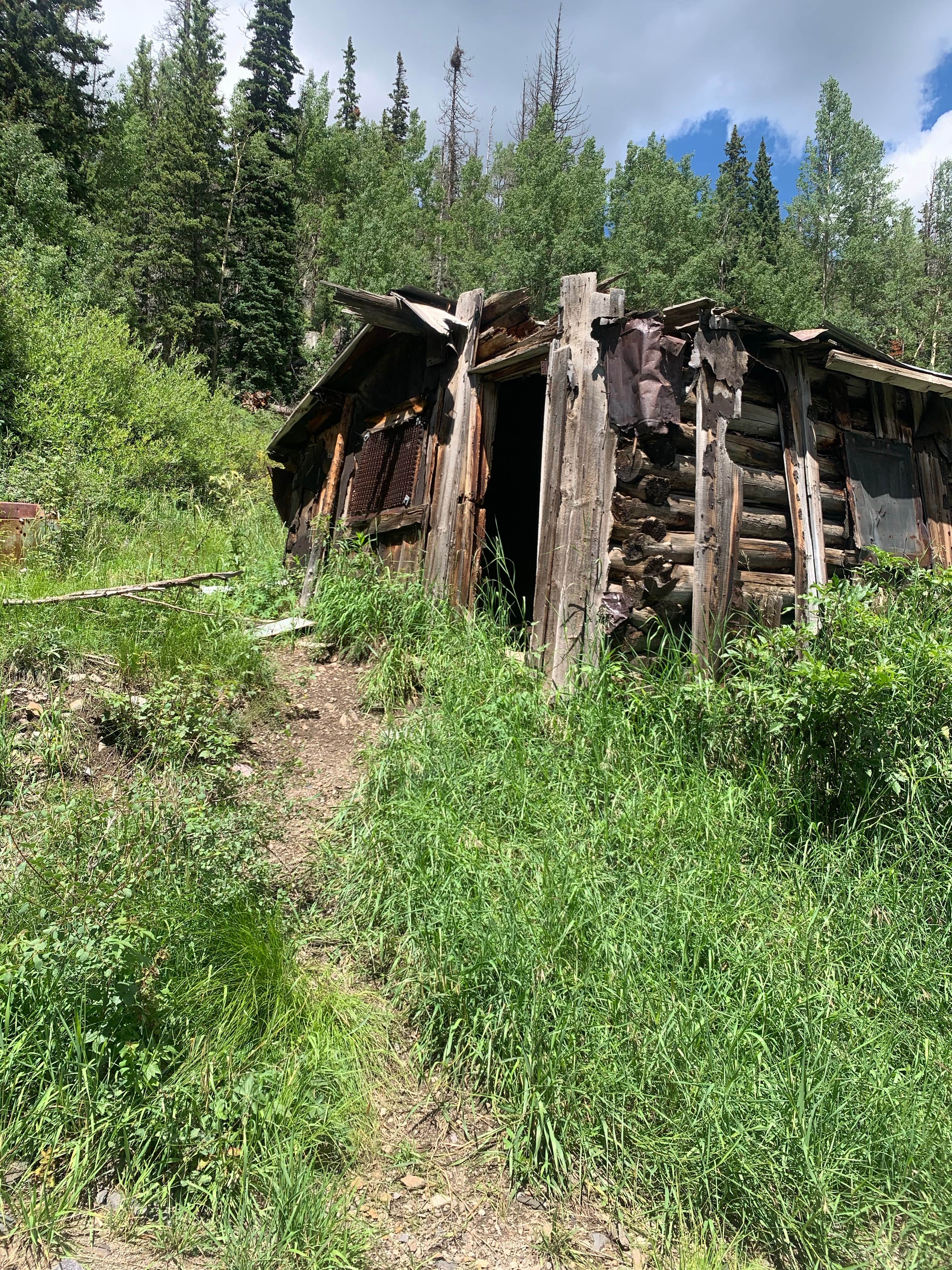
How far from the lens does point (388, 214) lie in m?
25.4

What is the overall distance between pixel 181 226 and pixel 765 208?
73.8 ft

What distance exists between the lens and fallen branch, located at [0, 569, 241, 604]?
4719mm

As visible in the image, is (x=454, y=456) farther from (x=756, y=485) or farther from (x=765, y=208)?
(x=765, y=208)

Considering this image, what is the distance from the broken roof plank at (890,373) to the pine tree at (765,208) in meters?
24.9

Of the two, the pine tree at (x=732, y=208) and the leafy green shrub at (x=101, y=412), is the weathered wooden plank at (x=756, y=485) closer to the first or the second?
the leafy green shrub at (x=101, y=412)

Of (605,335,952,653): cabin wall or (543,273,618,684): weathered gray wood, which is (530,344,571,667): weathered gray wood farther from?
(605,335,952,653): cabin wall

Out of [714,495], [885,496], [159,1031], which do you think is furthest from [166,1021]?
[885,496]

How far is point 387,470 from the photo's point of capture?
7523 mm

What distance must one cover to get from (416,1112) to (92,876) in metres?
1.46

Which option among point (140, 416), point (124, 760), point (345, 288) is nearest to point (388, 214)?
point (140, 416)

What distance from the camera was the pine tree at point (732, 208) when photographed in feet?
90.3

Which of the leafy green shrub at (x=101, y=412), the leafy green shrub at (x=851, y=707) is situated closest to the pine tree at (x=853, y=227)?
the leafy green shrub at (x=101, y=412)

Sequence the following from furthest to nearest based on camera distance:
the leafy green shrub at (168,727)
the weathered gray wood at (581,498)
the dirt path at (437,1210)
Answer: the weathered gray wood at (581,498)
the leafy green shrub at (168,727)
the dirt path at (437,1210)

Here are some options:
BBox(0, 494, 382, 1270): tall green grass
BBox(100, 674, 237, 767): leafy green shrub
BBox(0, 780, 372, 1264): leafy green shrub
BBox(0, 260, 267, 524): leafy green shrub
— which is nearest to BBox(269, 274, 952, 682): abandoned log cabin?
BBox(100, 674, 237, 767): leafy green shrub
